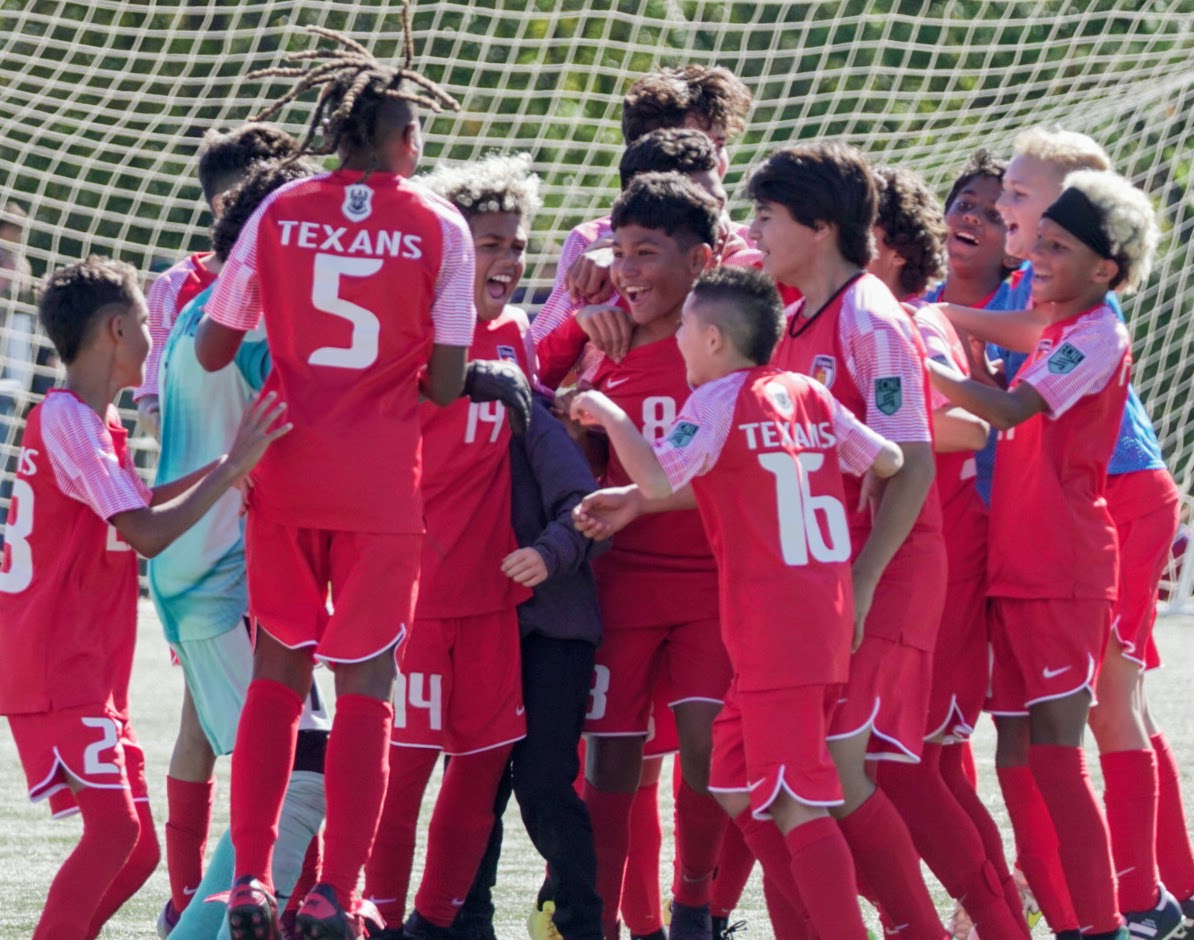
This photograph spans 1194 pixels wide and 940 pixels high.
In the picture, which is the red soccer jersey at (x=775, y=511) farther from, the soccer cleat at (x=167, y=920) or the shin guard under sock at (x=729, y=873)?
the soccer cleat at (x=167, y=920)

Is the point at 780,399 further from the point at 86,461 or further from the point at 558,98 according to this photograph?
the point at 558,98

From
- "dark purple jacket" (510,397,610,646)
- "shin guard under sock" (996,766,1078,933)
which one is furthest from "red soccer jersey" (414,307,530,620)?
"shin guard under sock" (996,766,1078,933)

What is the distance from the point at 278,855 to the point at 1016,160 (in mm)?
2087

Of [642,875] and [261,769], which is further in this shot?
[642,875]

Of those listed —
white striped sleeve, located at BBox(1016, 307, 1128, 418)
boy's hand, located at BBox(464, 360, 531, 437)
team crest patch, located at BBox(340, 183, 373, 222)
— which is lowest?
boy's hand, located at BBox(464, 360, 531, 437)

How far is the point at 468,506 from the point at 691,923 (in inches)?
37.0

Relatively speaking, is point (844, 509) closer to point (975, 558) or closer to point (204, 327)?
point (975, 558)

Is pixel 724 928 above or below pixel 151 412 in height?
below

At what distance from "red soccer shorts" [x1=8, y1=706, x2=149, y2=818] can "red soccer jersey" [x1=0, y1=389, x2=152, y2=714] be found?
27 millimetres

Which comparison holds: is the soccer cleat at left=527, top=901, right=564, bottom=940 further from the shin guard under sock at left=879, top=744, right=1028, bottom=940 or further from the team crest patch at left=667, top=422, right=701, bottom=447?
the team crest patch at left=667, top=422, right=701, bottom=447

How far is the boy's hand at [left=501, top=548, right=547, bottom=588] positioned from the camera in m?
3.69

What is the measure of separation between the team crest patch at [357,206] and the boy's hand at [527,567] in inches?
29.5

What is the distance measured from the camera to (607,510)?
3.45 meters

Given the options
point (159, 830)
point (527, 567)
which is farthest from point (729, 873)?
point (159, 830)
